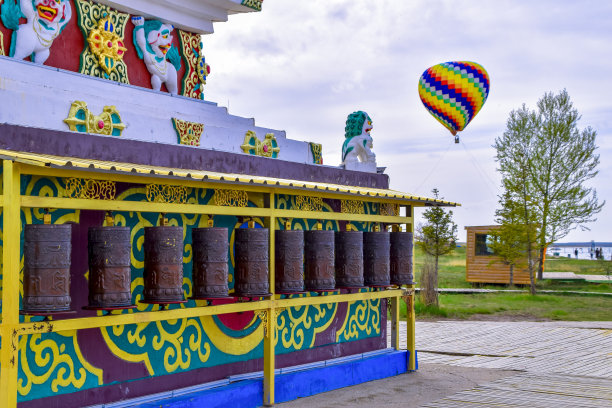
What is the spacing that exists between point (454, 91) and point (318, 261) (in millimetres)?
10951

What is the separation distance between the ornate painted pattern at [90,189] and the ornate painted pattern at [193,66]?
299 centimetres

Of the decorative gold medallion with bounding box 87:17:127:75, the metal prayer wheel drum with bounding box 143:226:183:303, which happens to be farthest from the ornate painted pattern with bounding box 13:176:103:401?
the decorative gold medallion with bounding box 87:17:127:75

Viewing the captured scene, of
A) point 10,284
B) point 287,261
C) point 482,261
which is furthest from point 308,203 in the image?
point 482,261

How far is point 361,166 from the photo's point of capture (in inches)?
408

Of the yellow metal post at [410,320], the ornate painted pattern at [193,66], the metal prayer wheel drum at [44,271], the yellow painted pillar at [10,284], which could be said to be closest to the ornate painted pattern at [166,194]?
the metal prayer wheel drum at [44,271]

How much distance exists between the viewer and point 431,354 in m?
12.6

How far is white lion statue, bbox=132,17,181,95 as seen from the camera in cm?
860

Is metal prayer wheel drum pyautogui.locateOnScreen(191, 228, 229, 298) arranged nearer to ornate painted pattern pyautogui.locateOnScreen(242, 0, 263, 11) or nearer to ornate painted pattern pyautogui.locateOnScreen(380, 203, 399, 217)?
ornate painted pattern pyautogui.locateOnScreen(380, 203, 399, 217)

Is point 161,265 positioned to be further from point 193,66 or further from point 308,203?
point 193,66

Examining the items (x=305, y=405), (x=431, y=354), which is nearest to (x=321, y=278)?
(x=305, y=405)

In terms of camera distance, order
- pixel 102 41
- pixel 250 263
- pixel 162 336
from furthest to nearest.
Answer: pixel 102 41
pixel 250 263
pixel 162 336

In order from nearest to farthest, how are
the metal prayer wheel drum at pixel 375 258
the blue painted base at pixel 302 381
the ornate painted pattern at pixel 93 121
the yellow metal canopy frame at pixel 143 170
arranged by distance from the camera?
the yellow metal canopy frame at pixel 143 170, the ornate painted pattern at pixel 93 121, the blue painted base at pixel 302 381, the metal prayer wheel drum at pixel 375 258

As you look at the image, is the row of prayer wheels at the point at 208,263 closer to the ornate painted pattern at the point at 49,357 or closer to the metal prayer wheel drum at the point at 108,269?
the metal prayer wheel drum at the point at 108,269

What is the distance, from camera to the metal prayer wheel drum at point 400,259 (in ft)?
31.7
